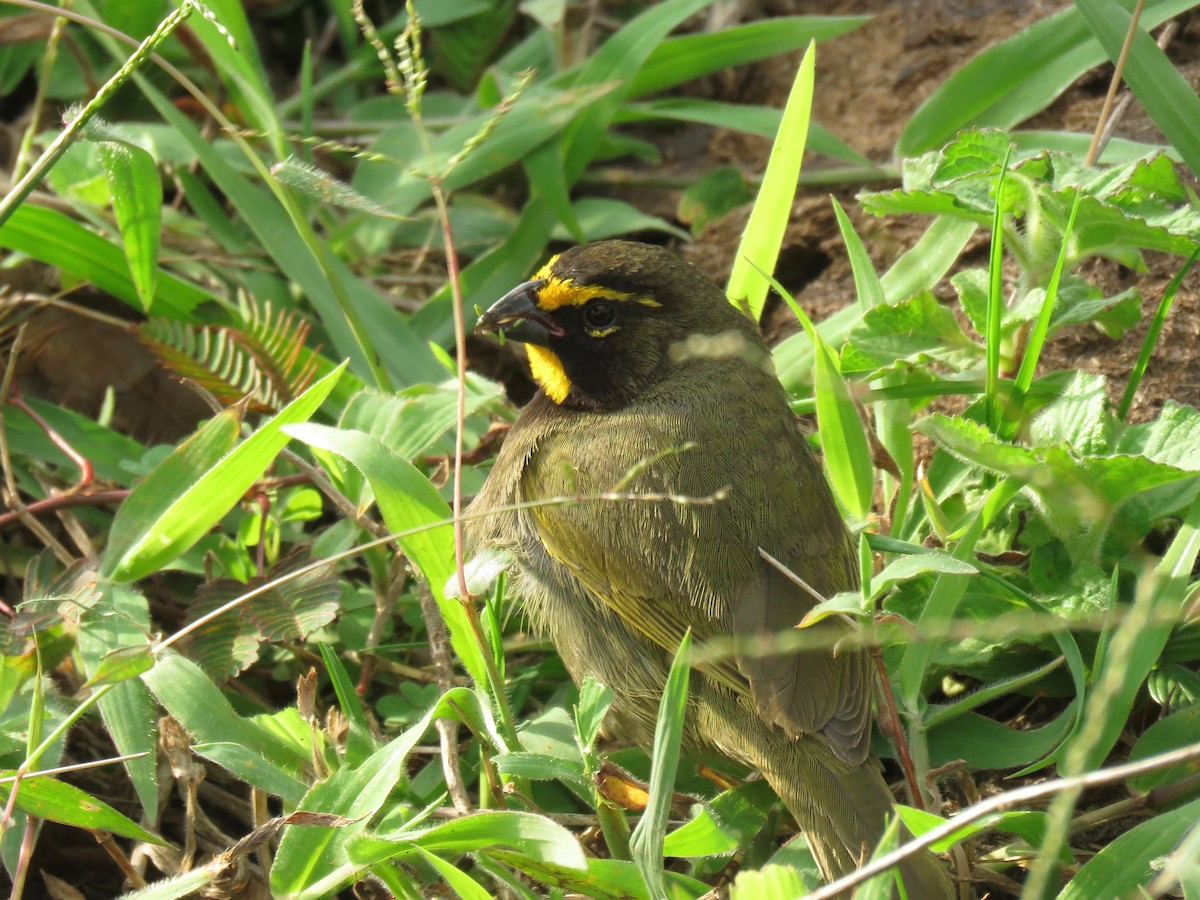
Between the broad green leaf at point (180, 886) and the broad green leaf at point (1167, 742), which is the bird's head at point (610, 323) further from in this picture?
the broad green leaf at point (180, 886)

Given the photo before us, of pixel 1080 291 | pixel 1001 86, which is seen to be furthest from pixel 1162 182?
pixel 1001 86

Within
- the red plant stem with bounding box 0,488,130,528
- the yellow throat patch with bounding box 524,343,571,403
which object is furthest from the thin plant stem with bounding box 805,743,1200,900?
the red plant stem with bounding box 0,488,130,528

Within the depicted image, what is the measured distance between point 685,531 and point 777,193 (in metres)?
1.13

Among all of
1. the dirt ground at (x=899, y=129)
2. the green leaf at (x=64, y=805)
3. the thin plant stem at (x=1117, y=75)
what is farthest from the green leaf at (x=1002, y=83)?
the green leaf at (x=64, y=805)

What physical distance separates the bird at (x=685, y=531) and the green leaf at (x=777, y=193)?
16 centimetres

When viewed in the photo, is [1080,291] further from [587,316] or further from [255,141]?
[255,141]

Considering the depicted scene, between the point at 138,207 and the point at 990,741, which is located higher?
the point at 138,207

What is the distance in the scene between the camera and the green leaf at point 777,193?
367cm

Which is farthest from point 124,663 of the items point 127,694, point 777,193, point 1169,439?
point 1169,439

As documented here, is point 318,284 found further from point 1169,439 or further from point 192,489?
point 1169,439

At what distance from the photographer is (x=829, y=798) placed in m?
2.87

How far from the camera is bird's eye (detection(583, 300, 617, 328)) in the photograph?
11.5ft

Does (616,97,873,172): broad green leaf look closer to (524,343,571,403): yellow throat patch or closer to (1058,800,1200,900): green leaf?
(524,343,571,403): yellow throat patch

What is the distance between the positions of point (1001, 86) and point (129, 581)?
3.05 metres
